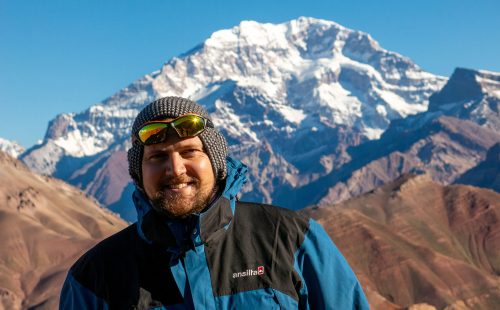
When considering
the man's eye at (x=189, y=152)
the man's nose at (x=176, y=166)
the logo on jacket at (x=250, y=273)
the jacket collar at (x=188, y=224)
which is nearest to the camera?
the jacket collar at (x=188, y=224)

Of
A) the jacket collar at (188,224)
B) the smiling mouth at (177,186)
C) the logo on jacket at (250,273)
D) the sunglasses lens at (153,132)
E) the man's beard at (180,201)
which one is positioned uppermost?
the sunglasses lens at (153,132)

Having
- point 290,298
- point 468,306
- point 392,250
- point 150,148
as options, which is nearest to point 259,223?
point 290,298

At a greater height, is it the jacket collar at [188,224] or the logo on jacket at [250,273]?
the jacket collar at [188,224]

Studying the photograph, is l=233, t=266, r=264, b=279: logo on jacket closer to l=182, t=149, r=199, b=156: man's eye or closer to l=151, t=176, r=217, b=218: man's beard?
l=151, t=176, r=217, b=218: man's beard

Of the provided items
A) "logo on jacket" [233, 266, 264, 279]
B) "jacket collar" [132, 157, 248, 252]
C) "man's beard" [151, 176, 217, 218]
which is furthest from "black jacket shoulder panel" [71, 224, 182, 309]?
"logo on jacket" [233, 266, 264, 279]

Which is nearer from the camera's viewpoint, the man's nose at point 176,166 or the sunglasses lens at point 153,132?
the man's nose at point 176,166

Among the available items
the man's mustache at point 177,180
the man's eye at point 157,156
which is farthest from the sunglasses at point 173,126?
the man's mustache at point 177,180

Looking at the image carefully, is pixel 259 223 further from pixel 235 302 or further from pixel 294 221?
pixel 235 302

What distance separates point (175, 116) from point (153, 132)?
0.29m

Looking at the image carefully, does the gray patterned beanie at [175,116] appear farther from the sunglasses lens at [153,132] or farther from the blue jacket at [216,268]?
the blue jacket at [216,268]

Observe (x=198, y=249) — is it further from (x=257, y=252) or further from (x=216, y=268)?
(x=257, y=252)

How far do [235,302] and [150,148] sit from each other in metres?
1.87

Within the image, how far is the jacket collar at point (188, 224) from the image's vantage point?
22.6 feet

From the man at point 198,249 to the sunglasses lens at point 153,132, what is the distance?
1 centimetres
